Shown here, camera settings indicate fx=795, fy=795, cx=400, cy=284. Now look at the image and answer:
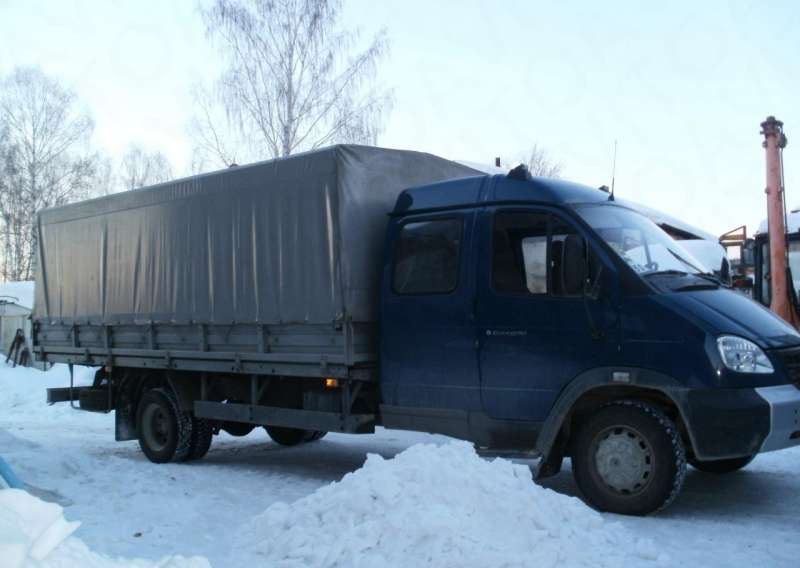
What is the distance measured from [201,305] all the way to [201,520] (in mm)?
3003

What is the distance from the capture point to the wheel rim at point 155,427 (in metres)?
9.32

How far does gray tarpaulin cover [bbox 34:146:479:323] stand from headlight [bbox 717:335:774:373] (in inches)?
119

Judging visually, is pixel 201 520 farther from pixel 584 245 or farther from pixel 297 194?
pixel 584 245

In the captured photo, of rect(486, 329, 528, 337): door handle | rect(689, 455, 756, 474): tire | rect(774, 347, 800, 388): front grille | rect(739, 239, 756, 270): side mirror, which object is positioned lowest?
rect(689, 455, 756, 474): tire

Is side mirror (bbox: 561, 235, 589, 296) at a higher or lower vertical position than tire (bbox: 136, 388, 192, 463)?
higher

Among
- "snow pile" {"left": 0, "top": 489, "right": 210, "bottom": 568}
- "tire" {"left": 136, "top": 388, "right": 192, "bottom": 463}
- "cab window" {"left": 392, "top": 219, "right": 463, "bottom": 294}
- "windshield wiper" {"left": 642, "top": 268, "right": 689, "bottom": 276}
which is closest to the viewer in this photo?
"snow pile" {"left": 0, "top": 489, "right": 210, "bottom": 568}

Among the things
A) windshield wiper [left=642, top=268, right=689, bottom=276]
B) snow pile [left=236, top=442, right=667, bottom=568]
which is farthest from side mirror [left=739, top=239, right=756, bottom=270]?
snow pile [left=236, top=442, right=667, bottom=568]

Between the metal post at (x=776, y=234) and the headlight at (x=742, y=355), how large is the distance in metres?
5.61

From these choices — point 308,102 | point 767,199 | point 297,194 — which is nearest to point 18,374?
point 308,102

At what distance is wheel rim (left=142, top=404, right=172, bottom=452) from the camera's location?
30.6ft

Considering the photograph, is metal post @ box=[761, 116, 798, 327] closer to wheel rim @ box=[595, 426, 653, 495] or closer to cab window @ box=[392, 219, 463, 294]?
wheel rim @ box=[595, 426, 653, 495]

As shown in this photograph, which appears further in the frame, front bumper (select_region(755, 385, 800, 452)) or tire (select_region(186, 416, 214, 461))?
tire (select_region(186, 416, 214, 461))

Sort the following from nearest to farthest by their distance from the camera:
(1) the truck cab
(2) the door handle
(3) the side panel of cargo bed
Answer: (1) the truck cab, (2) the door handle, (3) the side panel of cargo bed

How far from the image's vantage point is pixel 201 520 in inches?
242
